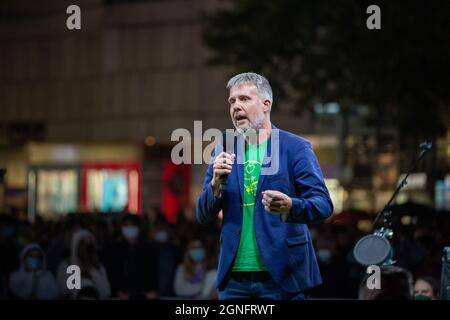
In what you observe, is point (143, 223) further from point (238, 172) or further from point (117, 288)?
point (238, 172)

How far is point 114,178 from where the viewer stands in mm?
37688

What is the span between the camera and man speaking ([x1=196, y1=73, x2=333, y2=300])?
5.23 metres

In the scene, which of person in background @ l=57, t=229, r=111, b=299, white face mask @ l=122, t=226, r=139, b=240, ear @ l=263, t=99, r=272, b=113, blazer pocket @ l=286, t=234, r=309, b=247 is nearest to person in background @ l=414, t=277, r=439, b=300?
person in background @ l=57, t=229, r=111, b=299

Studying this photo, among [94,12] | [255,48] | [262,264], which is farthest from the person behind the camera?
[94,12]

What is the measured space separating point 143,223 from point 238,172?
12.4 meters

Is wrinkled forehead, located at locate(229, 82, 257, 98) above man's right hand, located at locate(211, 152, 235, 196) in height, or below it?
above

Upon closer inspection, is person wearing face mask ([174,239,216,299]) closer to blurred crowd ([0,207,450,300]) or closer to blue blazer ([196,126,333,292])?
blurred crowd ([0,207,450,300])

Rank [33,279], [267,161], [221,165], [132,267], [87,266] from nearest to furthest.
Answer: [221,165] → [267,161] → [87,266] → [33,279] → [132,267]

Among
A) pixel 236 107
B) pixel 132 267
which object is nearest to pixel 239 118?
pixel 236 107

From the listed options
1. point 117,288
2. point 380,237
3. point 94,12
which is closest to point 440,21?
point 117,288

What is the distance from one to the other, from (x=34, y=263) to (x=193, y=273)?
6.75 ft

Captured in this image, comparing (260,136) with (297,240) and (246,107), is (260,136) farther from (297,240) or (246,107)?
(297,240)

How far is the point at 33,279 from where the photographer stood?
44.1ft

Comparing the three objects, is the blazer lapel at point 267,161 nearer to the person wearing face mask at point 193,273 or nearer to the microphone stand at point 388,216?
the microphone stand at point 388,216
